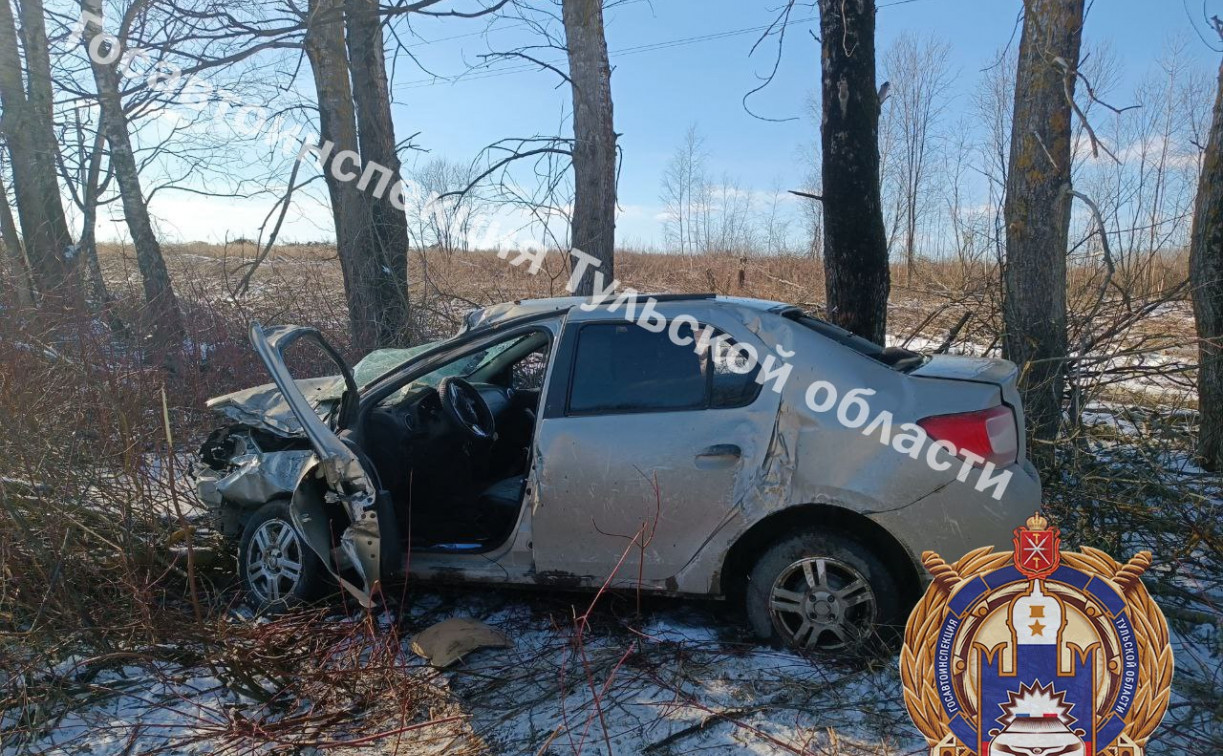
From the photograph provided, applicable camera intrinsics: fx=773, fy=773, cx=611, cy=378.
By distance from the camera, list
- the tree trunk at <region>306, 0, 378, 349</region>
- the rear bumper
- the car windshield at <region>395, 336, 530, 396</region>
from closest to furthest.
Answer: the rear bumper
the car windshield at <region>395, 336, 530, 396</region>
the tree trunk at <region>306, 0, 378, 349</region>

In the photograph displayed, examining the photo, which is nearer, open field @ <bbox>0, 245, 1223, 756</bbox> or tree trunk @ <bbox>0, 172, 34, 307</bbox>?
open field @ <bbox>0, 245, 1223, 756</bbox>

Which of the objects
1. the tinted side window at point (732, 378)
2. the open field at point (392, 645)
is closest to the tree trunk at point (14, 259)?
the open field at point (392, 645)

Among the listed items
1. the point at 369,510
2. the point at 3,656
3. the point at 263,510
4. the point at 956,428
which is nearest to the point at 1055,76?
the point at 956,428

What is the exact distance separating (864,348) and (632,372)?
105 centimetres

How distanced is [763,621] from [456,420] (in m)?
1.86

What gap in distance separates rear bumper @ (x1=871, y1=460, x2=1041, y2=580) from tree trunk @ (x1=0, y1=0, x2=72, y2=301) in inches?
431

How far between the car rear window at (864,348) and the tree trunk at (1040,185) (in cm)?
259

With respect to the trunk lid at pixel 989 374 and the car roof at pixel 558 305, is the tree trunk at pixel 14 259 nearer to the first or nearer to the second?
the car roof at pixel 558 305

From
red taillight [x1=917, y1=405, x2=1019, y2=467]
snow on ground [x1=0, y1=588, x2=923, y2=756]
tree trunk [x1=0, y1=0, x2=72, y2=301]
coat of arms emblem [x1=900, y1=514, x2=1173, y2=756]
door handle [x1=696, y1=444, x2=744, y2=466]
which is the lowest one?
snow on ground [x1=0, y1=588, x2=923, y2=756]

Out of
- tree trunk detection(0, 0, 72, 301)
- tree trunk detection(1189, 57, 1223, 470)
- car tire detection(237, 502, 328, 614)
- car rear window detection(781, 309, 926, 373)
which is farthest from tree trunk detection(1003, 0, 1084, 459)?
tree trunk detection(0, 0, 72, 301)

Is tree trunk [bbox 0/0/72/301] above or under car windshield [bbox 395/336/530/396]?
above

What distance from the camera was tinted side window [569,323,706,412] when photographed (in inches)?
133

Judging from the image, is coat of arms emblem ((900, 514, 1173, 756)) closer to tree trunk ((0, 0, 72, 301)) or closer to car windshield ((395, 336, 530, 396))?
car windshield ((395, 336, 530, 396))

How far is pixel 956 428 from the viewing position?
3.04 meters
